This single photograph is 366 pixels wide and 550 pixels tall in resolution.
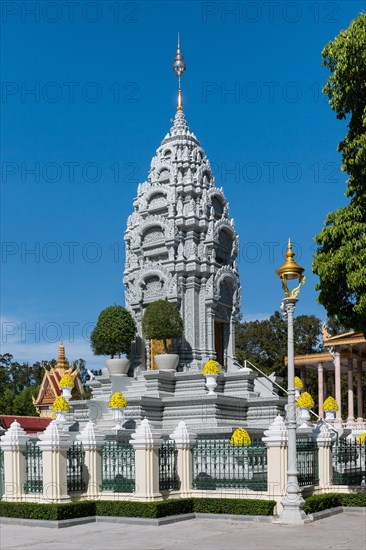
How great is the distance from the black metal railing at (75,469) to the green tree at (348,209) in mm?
7223

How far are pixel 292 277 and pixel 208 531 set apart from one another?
5.96 m

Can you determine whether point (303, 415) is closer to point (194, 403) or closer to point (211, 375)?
point (211, 375)

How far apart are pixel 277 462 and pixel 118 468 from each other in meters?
4.05

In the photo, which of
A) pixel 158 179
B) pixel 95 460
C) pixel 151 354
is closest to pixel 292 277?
pixel 95 460

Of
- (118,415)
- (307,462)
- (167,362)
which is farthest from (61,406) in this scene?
(307,462)

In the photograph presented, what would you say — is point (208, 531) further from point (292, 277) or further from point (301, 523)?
point (292, 277)

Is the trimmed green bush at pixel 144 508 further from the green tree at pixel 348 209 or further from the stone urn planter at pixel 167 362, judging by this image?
the stone urn planter at pixel 167 362

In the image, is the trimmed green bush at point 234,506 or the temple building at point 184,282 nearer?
the trimmed green bush at point 234,506

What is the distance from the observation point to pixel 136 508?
1675 centimetres

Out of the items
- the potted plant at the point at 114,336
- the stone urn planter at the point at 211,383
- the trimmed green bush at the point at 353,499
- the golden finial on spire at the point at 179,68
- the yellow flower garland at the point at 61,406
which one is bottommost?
the trimmed green bush at the point at 353,499

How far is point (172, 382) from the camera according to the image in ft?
104

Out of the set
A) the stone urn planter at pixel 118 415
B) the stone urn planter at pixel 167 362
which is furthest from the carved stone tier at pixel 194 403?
the stone urn planter at pixel 167 362

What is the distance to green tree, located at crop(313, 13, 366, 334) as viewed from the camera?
58.7 feet

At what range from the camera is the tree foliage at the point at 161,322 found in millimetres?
31969
